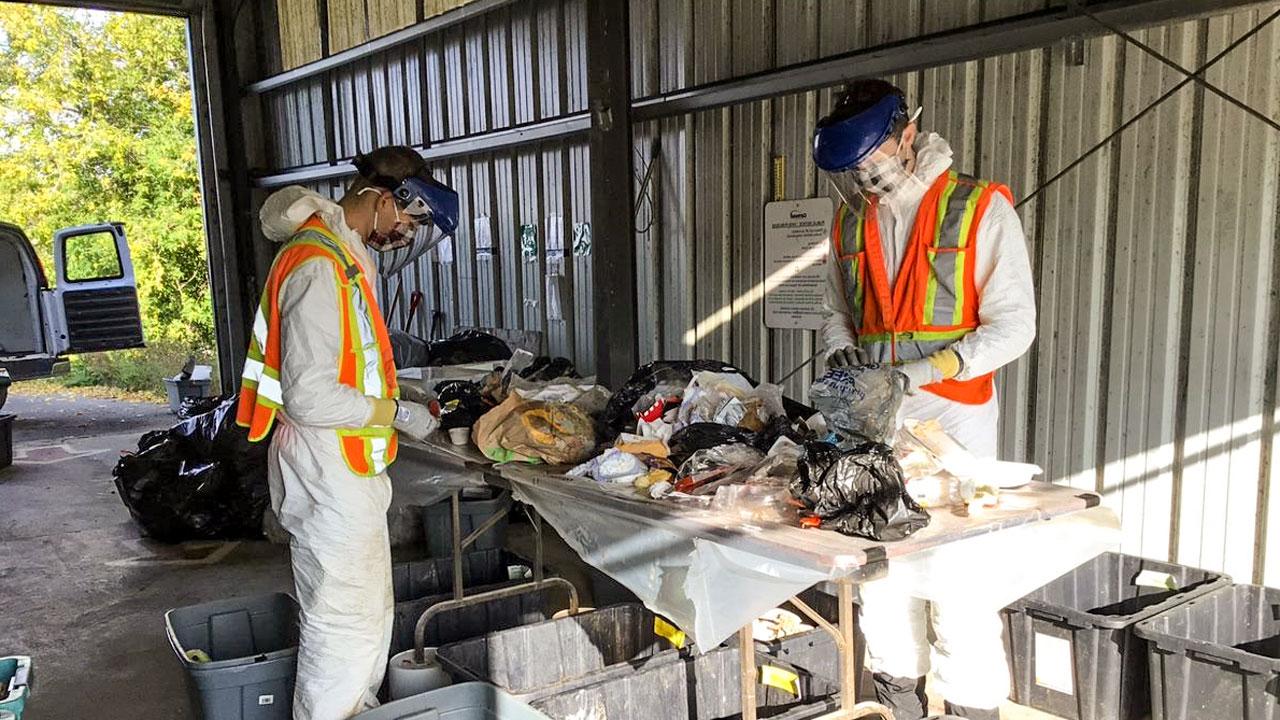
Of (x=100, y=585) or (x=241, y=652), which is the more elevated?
(x=241, y=652)

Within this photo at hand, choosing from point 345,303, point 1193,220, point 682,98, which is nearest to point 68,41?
point 682,98

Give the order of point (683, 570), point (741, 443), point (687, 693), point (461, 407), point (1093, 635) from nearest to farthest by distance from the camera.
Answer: point (683, 570)
point (741, 443)
point (687, 693)
point (1093, 635)
point (461, 407)

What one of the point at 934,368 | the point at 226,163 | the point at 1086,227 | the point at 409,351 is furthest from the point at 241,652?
the point at 226,163

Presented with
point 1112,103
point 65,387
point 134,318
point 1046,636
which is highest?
point 1112,103

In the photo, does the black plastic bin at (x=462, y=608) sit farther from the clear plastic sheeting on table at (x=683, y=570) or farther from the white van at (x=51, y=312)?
the white van at (x=51, y=312)

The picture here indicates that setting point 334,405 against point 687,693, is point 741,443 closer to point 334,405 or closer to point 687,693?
point 687,693

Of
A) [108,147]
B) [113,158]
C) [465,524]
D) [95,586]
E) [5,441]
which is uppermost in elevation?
[108,147]

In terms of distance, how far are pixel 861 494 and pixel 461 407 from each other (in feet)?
6.16

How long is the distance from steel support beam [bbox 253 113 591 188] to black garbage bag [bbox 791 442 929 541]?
12.9 feet

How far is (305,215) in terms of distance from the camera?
294cm

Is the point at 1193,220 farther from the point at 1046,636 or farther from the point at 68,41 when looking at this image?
the point at 68,41

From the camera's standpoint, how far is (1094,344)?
362 centimetres

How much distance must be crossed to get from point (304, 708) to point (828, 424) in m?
1.75

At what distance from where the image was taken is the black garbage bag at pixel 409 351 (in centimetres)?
656
